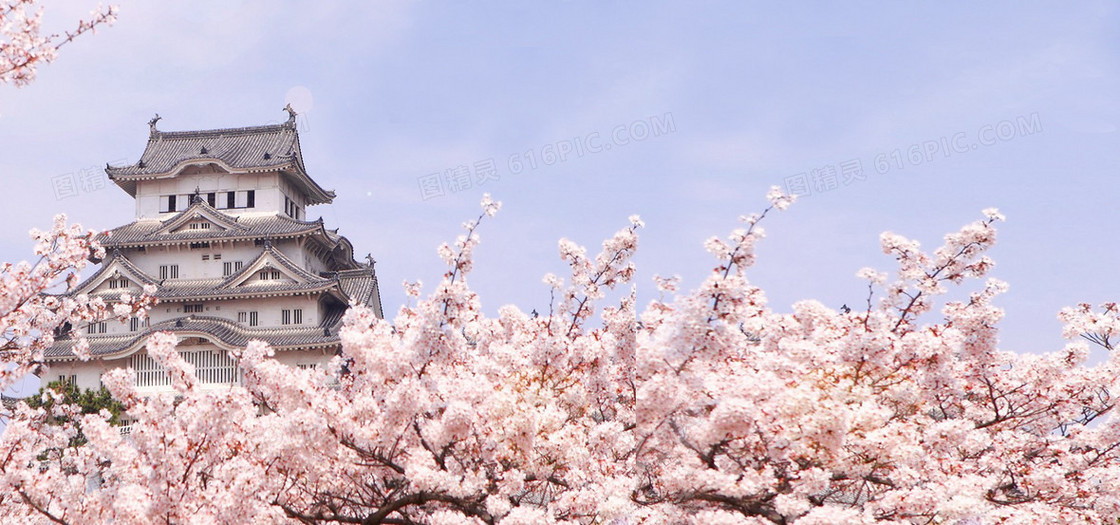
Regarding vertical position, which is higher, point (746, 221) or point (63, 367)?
point (63, 367)

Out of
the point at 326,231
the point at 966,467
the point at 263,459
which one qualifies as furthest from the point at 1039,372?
the point at 326,231

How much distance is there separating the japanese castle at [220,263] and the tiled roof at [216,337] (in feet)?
0.21

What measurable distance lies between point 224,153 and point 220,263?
642 centimetres

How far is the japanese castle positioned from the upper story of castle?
0.05m

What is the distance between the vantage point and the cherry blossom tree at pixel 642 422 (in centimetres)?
891

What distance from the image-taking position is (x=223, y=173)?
1988 inches

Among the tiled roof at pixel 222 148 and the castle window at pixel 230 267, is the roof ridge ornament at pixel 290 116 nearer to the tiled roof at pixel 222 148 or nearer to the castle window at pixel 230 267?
the tiled roof at pixel 222 148

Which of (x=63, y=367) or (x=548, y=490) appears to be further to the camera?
(x=63, y=367)

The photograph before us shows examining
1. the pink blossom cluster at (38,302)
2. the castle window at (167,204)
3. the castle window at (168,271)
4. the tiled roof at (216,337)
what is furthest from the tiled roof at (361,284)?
the pink blossom cluster at (38,302)

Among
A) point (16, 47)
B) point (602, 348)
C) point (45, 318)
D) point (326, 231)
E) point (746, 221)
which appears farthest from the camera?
point (326, 231)

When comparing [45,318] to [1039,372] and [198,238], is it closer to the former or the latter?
[1039,372]

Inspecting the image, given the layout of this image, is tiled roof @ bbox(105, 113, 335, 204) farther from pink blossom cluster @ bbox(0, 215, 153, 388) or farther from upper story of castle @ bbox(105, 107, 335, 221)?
pink blossom cluster @ bbox(0, 215, 153, 388)

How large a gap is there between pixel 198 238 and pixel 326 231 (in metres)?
6.14

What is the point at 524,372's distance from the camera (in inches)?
448
